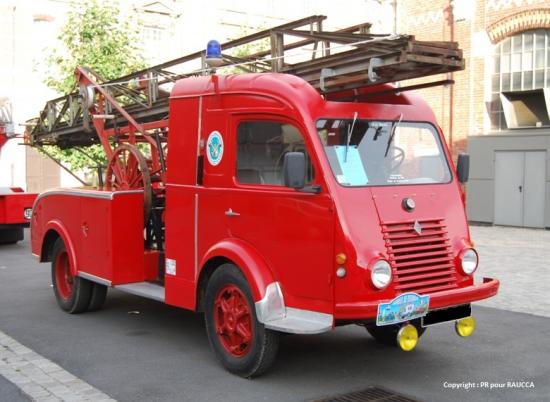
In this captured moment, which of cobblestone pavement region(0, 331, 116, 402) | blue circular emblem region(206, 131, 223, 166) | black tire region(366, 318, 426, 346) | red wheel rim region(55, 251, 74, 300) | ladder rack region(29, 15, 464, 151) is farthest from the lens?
red wheel rim region(55, 251, 74, 300)

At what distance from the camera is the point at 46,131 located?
1070 centimetres

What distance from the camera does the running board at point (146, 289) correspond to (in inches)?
269

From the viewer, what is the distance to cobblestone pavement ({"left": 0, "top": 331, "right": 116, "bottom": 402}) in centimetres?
528

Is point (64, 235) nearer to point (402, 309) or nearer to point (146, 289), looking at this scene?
point (146, 289)

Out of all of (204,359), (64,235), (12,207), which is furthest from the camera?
(12,207)

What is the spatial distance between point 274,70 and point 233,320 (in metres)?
2.39

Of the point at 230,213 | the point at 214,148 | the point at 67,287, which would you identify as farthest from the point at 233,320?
the point at 67,287

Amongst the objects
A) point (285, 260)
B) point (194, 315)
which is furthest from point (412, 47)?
point (194, 315)

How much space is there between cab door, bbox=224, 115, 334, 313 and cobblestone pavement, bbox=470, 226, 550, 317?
4.15m

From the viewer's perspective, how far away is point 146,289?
23.3 feet

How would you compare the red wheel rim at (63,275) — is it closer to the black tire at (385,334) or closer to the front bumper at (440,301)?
the black tire at (385,334)

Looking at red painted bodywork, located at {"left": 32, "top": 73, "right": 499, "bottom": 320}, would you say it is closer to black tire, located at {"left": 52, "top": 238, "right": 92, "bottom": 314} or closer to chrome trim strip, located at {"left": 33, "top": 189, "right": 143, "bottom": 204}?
chrome trim strip, located at {"left": 33, "top": 189, "right": 143, "bottom": 204}

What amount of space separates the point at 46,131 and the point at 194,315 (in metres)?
4.32

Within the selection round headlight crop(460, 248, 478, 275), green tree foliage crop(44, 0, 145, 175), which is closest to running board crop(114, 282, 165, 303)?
round headlight crop(460, 248, 478, 275)
